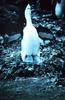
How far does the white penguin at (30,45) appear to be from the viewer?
1552mm

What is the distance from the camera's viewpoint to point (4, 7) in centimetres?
171

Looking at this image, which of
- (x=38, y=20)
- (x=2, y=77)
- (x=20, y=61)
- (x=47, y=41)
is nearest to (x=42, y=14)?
(x=38, y=20)

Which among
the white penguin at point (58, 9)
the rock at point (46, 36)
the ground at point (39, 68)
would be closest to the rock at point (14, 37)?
the ground at point (39, 68)

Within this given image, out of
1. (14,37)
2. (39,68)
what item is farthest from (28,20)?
(39,68)

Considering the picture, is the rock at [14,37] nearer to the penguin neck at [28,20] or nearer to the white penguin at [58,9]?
the penguin neck at [28,20]

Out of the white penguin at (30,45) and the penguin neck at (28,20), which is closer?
the white penguin at (30,45)

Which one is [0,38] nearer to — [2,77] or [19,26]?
[19,26]

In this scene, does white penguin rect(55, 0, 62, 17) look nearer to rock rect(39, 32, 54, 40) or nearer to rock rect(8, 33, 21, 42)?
rock rect(39, 32, 54, 40)

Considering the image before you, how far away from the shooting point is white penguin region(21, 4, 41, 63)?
1.55 meters

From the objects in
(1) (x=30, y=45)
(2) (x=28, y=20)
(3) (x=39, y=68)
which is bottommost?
(3) (x=39, y=68)

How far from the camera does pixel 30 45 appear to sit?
61.9 inches

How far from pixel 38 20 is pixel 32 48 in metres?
0.18

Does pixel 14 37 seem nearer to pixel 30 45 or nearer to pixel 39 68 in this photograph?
pixel 30 45

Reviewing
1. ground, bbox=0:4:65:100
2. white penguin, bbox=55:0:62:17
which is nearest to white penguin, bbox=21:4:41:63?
ground, bbox=0:4:65:100
